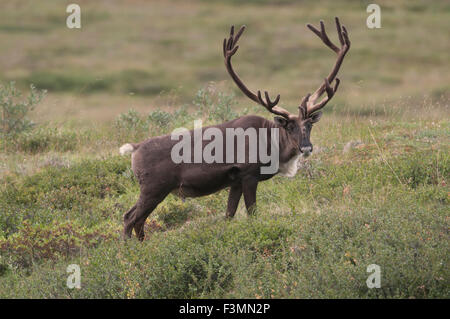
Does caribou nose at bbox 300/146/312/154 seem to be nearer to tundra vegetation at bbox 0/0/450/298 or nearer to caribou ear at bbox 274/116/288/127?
caribou ear at bbox 274/116/288/127

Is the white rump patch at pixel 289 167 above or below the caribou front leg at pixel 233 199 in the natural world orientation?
above

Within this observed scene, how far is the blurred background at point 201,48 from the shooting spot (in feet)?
133

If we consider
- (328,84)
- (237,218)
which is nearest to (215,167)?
(237,218)

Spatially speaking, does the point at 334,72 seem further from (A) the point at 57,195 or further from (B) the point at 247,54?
(B) the point at 247,54

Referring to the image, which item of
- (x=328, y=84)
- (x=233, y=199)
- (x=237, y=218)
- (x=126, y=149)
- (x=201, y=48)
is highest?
(x=201, y=48)

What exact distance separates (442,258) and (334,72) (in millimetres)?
3389

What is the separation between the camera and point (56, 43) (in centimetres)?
4981

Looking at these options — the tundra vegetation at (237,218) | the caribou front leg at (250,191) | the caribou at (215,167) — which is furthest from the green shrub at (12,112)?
the caribou front leg at (250,191)

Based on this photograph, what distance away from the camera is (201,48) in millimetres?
49438

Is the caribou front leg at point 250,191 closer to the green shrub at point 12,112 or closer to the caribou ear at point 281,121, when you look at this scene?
the caribou ear at point 281,121

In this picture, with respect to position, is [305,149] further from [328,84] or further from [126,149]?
[126,149]

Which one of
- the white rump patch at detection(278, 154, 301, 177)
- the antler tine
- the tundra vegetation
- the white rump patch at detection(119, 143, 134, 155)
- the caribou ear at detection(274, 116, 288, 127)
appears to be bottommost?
the tundra vegetation

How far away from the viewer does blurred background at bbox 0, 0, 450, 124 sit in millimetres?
40562

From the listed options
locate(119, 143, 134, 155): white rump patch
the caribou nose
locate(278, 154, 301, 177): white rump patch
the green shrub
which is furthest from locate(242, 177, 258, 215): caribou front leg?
the green shrub
